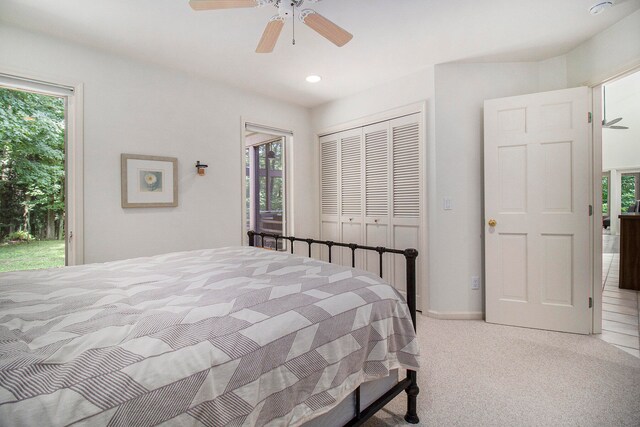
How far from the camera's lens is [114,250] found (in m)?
2.67

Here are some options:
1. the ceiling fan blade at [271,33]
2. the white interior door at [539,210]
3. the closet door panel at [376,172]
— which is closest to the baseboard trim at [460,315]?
the white interior door at [539,210]

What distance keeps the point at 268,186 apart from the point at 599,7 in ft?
11.7

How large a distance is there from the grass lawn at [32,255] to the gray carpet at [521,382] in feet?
9.73

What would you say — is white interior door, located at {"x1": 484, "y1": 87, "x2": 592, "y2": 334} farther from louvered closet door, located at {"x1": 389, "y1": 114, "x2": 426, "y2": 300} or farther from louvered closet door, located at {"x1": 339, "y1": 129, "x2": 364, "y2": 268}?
louvered closet door, located at {"x1": 339, "y1": 129, "x2": 364, "y2": 268}

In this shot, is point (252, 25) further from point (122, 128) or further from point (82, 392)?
point (82, 392)

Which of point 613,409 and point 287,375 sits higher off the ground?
point 287,375

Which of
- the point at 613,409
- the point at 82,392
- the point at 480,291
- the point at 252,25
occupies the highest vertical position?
the point at 252,25

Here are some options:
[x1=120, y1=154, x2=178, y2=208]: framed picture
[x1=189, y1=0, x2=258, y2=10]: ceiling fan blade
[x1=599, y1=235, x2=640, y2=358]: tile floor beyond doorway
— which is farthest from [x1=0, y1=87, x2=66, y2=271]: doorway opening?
[x1=599, y1=235, x2=640, y2=358]: tile floor beyond doorway

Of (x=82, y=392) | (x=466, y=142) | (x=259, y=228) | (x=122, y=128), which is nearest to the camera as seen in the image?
(x=82, y=392)

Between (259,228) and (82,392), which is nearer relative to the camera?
(82,392)

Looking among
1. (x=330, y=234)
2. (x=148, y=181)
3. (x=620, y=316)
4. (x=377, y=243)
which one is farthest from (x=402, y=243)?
(x=148, y=181)

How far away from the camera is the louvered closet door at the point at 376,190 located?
11.5ft

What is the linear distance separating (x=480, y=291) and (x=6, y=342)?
3289mm

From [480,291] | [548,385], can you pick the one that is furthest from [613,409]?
[480,291]
